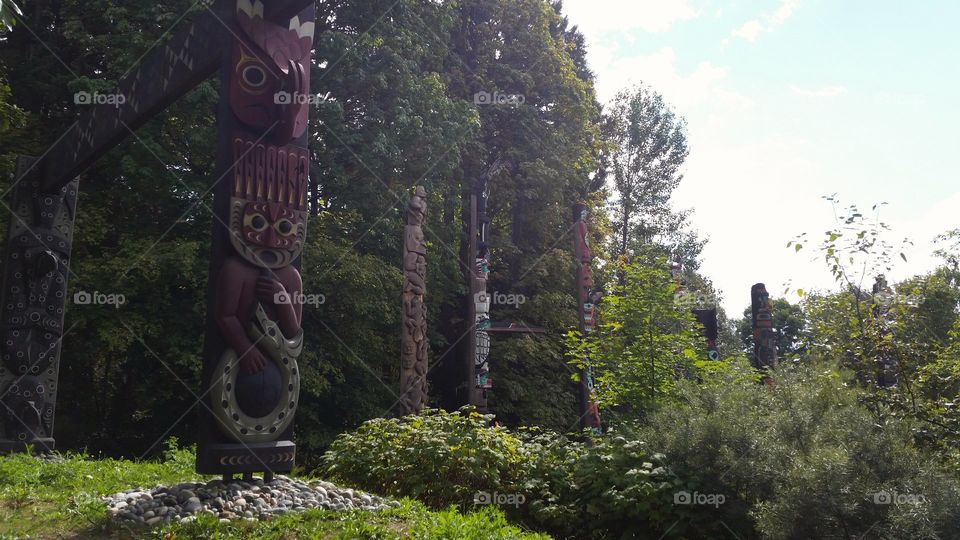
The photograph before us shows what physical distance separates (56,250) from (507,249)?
12349 millimetres

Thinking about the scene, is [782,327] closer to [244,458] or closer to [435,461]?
[435,461]

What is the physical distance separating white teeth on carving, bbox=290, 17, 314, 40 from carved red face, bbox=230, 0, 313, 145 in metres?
0.23

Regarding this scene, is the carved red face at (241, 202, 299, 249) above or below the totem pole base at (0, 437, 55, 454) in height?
above

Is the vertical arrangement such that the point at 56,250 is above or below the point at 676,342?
above

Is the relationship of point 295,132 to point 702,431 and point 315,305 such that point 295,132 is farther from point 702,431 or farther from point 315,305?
point 315,305

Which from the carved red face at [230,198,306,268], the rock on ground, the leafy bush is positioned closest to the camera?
the rock on ground

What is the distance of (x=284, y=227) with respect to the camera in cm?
660

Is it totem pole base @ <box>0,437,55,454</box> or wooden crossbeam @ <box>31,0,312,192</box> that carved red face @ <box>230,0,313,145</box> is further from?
totem pole base @ <box>0,437,55,454</box>

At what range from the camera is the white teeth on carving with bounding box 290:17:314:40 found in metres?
7.08

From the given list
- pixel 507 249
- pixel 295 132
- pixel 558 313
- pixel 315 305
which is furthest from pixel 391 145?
pixel 295 132

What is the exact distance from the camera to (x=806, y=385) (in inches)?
309

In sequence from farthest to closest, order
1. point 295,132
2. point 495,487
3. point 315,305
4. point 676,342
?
point 315,305 < point 676,342 < point 495,487 < point 295,132

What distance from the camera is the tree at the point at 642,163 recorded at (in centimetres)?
3384

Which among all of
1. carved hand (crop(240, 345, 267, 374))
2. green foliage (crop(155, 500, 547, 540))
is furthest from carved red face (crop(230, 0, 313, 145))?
green foliage (crop(155, 500, 547, 540))
